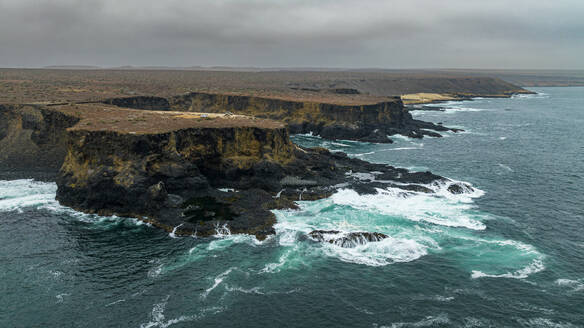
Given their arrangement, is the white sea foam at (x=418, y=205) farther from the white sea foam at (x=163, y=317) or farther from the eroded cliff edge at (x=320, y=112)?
the eroded cliff edge at (x=320, y=112)

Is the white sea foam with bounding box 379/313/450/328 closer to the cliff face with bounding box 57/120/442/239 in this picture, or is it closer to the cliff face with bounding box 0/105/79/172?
the cliff face with bounding box 57/120/442/239

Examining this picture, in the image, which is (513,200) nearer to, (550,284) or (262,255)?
(550,284)

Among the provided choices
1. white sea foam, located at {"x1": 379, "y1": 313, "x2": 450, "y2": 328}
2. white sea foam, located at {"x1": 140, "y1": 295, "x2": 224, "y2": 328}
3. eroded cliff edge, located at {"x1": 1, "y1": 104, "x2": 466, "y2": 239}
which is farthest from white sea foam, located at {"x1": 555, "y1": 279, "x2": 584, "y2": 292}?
white sea foam, located at {"x1": 140, "y1": 295, "x2": 224, "y2": 328}

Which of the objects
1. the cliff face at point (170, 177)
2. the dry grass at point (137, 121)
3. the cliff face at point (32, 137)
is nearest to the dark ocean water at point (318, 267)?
the cliff face at point (170, 177)

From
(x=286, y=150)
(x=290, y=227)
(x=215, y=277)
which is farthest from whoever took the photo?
(x=286, y=150)

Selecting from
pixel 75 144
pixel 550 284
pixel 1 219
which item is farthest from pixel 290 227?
pixel 1 219

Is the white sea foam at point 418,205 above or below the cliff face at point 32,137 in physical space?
below

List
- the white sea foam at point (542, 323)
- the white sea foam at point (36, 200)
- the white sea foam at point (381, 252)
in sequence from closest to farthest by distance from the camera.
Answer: the white sea foam at point (542, 323), the white sea foam at point (381, 252), the white sea foam at point (36, 200)
